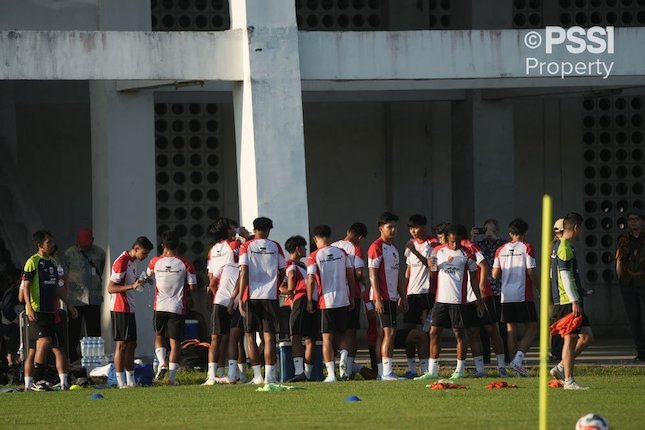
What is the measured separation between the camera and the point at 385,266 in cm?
1595

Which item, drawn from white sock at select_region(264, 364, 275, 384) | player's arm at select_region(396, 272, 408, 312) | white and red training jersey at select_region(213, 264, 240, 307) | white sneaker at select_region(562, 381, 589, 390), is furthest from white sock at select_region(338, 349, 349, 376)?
white sneaker at select_region(562, 381, 589, 390)

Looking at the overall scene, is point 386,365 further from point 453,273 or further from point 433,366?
point 453,273

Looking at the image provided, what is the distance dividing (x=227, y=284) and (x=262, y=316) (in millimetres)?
674

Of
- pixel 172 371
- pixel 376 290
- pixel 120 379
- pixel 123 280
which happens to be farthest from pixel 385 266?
pixel 120 379

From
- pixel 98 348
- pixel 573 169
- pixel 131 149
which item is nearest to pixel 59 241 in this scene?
pixel 131 149

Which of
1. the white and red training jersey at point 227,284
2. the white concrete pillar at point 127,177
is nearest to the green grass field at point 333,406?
the white and red training jersey at point 227,284

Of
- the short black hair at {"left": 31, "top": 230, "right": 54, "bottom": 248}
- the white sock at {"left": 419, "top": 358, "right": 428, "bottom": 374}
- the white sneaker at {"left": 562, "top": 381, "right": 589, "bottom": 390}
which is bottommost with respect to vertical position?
the white sock at {"left": 419, "top": 358, "right": 428, "bottom": 374}

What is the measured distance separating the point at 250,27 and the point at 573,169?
8.56 m

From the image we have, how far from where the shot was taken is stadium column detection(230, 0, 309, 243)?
685 inches

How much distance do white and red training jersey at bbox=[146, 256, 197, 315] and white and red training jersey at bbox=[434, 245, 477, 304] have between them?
2584 millimetres

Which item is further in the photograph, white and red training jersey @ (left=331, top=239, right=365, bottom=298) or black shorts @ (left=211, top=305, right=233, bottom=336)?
white and red training jersey @ (left=331, top=239, right=365, bottom=298)

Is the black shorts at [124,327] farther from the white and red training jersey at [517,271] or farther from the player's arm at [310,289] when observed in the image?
the white and red training jersey at [517,271]

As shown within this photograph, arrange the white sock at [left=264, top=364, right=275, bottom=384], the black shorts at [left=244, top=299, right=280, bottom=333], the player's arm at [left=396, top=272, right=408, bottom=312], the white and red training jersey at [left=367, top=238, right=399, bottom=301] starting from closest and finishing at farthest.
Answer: the white sock at [left=264, top=364, right=275, bottom=384]
the black shorts at [left=244, top=299, right=280, bottom=333]
the white and red training jersey at [left=367, top=238, right=399, bottom=301]
the player's arm at [left=396, top=272, right=408, bottom=312]

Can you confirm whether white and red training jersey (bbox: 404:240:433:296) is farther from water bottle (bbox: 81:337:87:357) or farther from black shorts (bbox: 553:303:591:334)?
water bottle (bbox: 81:337:87:357)
